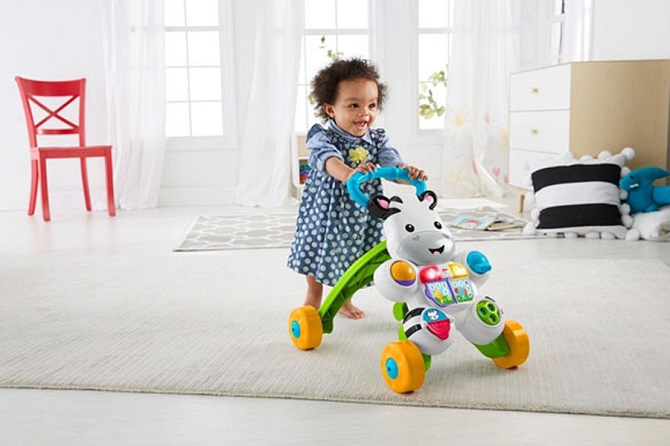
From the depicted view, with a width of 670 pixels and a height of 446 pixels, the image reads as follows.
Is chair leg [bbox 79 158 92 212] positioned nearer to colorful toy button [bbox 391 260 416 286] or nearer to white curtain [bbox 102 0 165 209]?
white curtain [bbox 102 0 165 209]

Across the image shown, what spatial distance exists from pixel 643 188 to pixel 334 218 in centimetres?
189

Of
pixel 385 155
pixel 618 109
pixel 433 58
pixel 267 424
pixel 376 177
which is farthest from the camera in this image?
pixel 433 58

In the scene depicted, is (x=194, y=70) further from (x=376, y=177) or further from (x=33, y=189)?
(x=376, y=177)

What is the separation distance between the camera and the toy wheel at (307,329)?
71.8 inches

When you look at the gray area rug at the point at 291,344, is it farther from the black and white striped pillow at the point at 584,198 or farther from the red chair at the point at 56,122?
the red chair at the point at 56,122

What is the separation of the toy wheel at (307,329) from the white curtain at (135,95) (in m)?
3.39

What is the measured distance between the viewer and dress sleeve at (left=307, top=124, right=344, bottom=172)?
1.98 meters

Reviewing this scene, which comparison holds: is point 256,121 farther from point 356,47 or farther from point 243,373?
point 243,373

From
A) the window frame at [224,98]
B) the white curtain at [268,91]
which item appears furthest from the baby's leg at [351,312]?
the window frame at [224,98]

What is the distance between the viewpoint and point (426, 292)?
1579 millimetres

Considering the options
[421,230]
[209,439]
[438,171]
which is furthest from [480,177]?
[209,439]

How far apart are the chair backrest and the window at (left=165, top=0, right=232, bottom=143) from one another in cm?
63

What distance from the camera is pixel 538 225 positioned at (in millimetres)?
3557

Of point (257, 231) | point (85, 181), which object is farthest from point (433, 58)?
point (85, 181)
